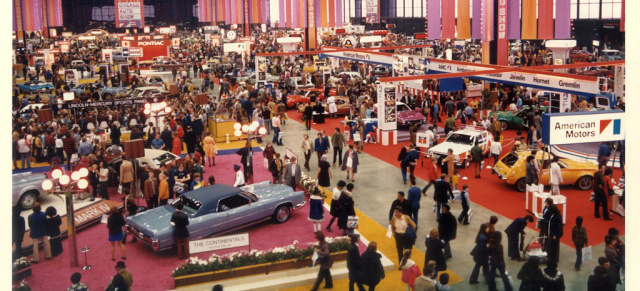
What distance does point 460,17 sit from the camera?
101ft

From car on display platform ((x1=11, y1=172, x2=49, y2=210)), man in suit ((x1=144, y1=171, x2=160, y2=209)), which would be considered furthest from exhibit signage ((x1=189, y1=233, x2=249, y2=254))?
car on display platform ((x1=11, y1=172, x2=49, y2=210))

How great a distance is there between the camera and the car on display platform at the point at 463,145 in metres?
20.7

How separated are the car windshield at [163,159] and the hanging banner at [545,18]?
54.2 feet

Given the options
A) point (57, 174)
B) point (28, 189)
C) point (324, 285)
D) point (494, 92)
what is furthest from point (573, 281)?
point (494, 92)

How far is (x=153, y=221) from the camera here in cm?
1390

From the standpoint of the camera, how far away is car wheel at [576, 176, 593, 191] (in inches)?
701

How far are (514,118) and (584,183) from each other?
9.97 meters

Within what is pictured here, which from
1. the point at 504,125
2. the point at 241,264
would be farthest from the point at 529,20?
the point at 241,264

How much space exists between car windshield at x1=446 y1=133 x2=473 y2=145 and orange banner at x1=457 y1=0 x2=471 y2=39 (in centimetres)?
1007

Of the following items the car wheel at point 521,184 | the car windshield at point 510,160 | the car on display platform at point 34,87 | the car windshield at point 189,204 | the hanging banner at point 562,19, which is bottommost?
the car wheel at point 521,184

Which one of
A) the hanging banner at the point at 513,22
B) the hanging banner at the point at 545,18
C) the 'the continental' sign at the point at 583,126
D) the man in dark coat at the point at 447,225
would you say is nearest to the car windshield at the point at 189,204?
the man in dark coat at the point at 447,225

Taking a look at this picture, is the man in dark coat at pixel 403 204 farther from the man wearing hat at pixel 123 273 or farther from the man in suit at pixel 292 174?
the man wearing hat at pixel 123 273

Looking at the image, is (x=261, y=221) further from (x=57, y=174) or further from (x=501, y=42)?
(x=501, y=42)

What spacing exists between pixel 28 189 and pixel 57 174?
5.39 metres
